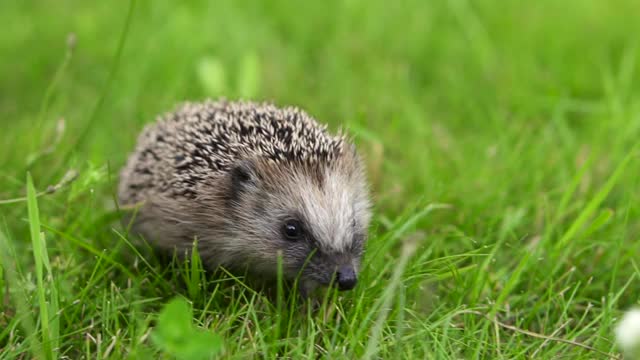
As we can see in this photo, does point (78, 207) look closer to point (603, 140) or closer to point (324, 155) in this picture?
point (324, 155)

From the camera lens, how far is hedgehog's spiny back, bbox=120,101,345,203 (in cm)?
431

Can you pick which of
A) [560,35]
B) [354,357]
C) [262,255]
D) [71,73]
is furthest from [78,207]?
[560,35]

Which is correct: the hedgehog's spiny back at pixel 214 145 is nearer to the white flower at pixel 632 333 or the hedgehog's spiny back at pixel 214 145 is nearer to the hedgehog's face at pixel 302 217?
the hedgehog's face at pixel 302 217

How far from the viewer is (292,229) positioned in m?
4.10

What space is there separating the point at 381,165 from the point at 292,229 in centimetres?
157

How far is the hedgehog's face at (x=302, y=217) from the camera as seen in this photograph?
3.92m

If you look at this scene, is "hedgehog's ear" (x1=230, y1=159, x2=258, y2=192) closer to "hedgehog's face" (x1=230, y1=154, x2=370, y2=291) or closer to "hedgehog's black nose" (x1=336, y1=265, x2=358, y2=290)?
"hedgehog's face" (x1=230, y1=154, x2=370, y2=291)

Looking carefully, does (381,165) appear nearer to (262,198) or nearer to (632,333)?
(262,198)

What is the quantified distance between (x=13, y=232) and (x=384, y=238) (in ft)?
6.98

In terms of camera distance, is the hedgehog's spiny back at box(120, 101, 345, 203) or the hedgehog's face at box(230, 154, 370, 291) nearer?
the hedgehog's face at box(230, 154, 370, 291)

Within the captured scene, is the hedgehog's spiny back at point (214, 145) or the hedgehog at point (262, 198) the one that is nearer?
the hedgehog at point (262, 198)

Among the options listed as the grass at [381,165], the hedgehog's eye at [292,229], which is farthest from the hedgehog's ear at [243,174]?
the grass at [381,165]

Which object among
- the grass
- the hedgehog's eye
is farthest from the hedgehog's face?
the grass

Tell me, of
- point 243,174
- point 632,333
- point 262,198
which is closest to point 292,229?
point 262,198
